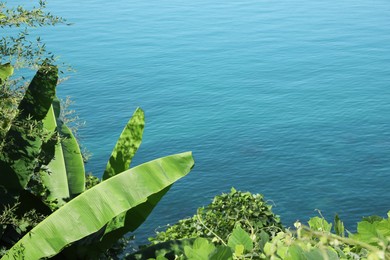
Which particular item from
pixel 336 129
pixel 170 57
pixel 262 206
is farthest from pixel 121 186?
pixel 170 57

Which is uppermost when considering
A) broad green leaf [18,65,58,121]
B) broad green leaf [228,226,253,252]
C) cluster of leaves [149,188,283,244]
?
broad green leaf [228,226,253,252]

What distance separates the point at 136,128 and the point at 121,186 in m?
1.32

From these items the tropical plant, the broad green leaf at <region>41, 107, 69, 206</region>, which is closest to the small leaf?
the tropical plant

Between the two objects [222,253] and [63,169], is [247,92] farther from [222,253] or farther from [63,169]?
[222,253]

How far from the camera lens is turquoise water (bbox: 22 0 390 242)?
746 inches

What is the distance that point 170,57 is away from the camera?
29.0m

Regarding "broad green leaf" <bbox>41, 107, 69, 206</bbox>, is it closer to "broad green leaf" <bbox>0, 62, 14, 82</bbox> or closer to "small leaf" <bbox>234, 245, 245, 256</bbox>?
"broad green leaf" <bbox>0, 62, 14, 82</bbox>

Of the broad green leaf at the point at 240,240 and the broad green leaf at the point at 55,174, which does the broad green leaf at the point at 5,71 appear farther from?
the broad green leaf at the point at 240,240

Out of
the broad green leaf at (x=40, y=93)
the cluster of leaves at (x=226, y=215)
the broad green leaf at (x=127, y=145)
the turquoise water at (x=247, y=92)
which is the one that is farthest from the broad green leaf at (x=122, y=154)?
the turquoise water at (x=247, y=92)

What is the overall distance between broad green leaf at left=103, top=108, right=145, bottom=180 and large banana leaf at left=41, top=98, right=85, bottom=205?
34 cm

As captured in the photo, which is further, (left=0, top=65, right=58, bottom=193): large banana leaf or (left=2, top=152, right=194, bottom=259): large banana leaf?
(left=0, top=65, right=58, bottom=193): large banana leaf

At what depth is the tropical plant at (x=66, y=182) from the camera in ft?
15.3

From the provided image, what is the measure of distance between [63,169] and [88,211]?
1.53m

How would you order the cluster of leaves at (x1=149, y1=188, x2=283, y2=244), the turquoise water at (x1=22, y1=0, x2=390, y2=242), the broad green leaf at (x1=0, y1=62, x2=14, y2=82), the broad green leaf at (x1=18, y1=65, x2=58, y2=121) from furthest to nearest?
the turquoise water at (x1=22, y1=0, x2=390, y2=242), the cluster of leaves at (x1=149, y1=188, x2=283, y2=244), the broad green leaf at (x1=18, y1=65, x2=58, y2=121), the broad green leaf at (x1=0, y1=62, x2=14, y2=82)
